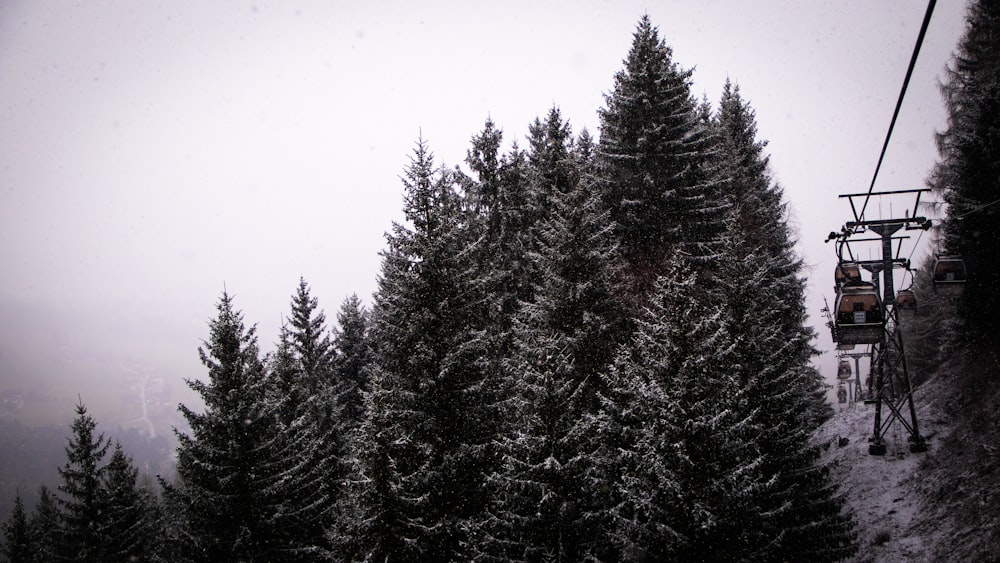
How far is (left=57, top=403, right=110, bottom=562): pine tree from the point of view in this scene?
2597 centimetres

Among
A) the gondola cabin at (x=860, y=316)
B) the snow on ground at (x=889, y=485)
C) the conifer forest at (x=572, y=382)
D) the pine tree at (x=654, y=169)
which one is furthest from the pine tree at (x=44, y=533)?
the gondola cabin at (x=860, y=316)

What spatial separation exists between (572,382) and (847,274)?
11990 millimetres

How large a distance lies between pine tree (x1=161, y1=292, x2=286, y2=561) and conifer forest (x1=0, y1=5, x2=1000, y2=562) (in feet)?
0.24

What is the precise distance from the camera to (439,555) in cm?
1427

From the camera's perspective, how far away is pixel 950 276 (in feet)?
62.0

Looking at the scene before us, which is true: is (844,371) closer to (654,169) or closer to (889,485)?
(889,485)

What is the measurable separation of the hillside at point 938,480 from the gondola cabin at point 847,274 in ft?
16.8

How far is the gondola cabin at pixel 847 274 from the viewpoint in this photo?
18.5 metres

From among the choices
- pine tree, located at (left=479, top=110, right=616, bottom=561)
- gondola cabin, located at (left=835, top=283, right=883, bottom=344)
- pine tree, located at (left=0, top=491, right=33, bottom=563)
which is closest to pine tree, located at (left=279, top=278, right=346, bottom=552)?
pine tree, located at (left=479, top=110, right=616, bottom=561)

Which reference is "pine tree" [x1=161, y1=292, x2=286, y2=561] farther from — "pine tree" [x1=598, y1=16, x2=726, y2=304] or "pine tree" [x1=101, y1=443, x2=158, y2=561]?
"pine tree" [x1=598, y1=16, x2=726, y2=304]

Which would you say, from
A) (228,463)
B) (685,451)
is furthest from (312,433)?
(685,451)

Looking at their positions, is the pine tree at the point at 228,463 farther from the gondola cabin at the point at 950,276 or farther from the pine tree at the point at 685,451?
the gondola cabin at the point at 950,276

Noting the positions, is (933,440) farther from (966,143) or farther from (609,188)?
(609,188)

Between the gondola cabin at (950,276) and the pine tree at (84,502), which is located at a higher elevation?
the gondola cabin at (950,276)
